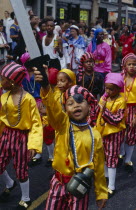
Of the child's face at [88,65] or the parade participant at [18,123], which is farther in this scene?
the child's face at [88,65]

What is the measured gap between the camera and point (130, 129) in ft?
17.2

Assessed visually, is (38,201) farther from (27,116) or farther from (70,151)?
(70,151)

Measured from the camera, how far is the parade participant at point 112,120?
4.44 m

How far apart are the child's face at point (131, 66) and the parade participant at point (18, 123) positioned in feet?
6.00

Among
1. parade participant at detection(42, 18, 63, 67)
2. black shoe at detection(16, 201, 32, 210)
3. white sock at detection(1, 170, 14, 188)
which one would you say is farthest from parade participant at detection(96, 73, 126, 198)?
parade participant at detection(42, 18, 63, 67)

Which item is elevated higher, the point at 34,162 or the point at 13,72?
the point at 13,72

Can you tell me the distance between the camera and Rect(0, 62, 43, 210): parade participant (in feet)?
12.5

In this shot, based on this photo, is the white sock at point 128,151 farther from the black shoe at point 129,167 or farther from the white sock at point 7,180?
the white sock at point 7,180

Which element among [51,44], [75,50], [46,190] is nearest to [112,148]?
[46,190]

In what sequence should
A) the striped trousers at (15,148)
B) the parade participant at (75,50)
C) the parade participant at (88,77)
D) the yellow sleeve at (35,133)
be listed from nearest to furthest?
the yellow sleeve at (35,133) → the striped trousers at (15,148) → the parade participant at (88,77) → the parade participant at (75,50)

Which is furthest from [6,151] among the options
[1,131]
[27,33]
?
[27,33]

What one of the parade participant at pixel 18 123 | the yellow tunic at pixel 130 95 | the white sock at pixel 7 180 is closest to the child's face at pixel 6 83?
the parade participant at pixel 18 123

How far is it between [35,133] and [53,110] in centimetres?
95

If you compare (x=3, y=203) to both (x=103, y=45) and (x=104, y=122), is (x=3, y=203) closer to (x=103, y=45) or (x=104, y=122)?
(x=104, y=122)
